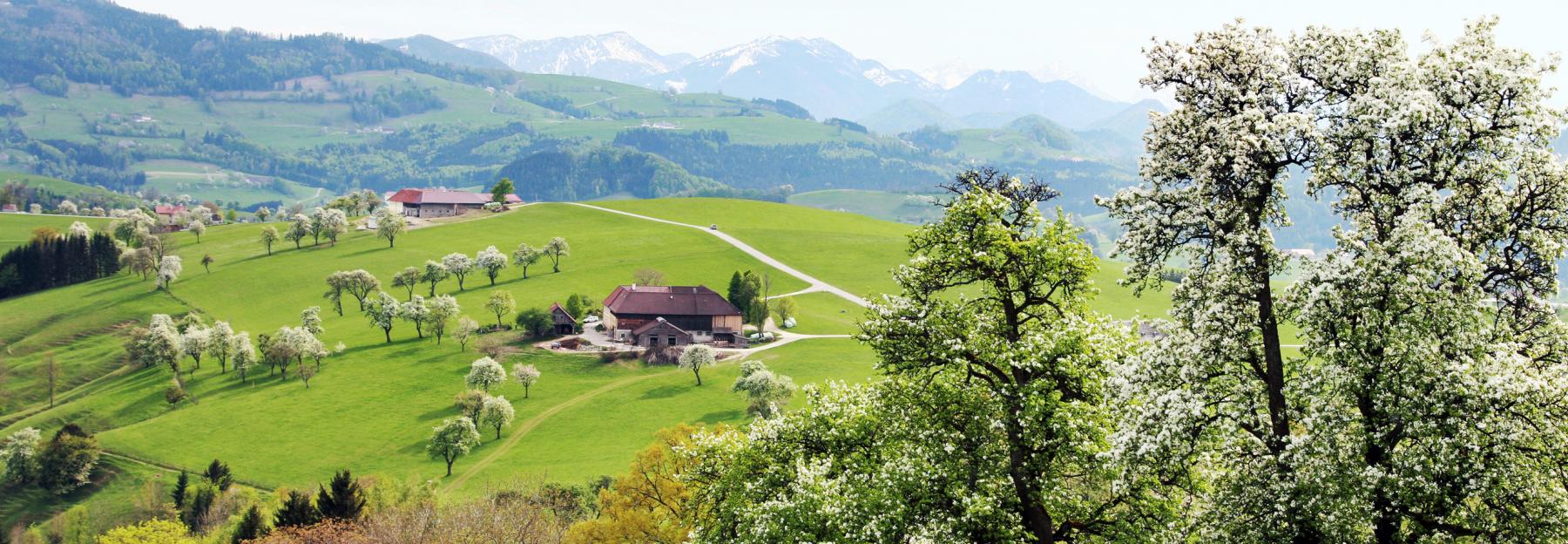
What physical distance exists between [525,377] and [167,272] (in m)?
93.2

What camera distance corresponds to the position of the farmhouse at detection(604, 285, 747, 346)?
134625 mm

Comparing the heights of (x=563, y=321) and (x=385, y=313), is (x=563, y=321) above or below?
above

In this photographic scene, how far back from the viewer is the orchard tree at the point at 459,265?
163625mm

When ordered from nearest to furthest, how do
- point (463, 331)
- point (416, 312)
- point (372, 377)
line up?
point (372, 377), point (463, 331), point (416, 312)

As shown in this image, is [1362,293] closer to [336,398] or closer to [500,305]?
[336,398]

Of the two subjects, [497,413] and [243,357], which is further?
[243,357]

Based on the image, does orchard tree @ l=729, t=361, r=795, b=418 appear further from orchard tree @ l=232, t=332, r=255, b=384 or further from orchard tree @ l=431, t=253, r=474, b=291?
orchard tree @ l=431, t=253, r=474, b=291

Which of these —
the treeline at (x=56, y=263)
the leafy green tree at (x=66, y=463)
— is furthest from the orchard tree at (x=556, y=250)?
the treeline at (x=56, y=263)

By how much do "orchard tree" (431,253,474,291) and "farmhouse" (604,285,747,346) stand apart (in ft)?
110

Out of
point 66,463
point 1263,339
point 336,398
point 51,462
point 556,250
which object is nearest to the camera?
point 1263,339

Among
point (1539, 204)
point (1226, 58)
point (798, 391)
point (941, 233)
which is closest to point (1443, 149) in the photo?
point (1539, 204)

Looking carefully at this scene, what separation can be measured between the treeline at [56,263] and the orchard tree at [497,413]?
121 metres

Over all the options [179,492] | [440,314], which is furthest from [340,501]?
[440,314]

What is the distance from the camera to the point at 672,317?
13925 cm
